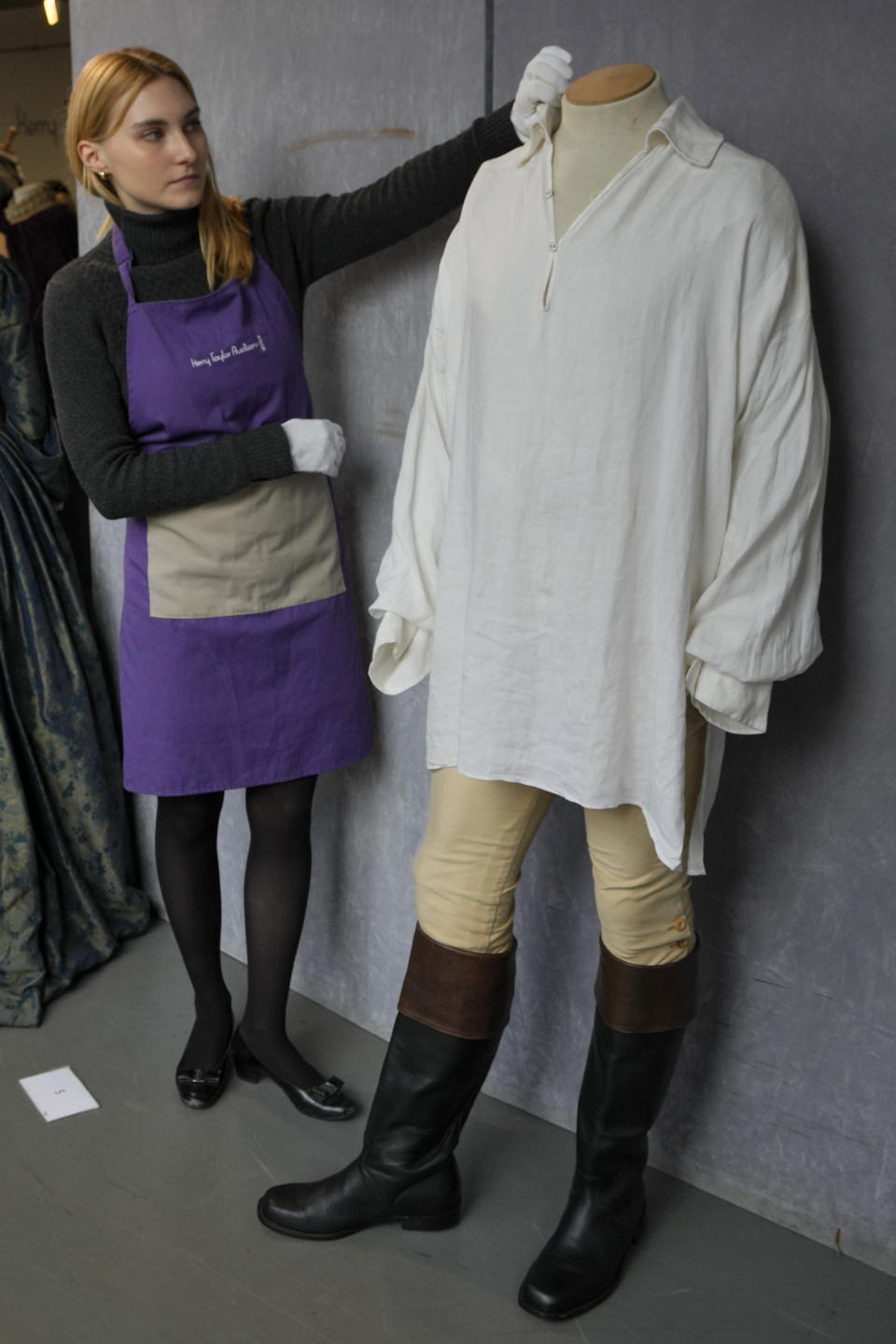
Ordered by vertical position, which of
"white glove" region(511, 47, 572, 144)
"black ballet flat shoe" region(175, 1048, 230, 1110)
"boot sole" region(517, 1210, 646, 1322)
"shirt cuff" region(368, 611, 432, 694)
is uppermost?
"white glove" region(511, 47, 572, 144)

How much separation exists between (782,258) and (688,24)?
0.44 metres

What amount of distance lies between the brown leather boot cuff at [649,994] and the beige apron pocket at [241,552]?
747 mm

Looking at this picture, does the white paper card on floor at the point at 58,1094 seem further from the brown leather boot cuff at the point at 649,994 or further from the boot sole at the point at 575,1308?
the brown leather boot cuff at the point at 649,994

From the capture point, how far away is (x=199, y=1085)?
83.7 inches

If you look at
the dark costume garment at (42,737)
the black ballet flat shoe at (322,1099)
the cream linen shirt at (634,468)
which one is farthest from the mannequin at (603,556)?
the dark costume garment at (42,737)

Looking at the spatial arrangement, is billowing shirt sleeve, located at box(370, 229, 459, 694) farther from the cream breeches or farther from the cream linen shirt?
the cream breeches

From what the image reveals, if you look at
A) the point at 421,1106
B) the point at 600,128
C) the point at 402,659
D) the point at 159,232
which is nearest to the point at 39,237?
the point at 159,232

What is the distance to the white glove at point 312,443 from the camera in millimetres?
1834

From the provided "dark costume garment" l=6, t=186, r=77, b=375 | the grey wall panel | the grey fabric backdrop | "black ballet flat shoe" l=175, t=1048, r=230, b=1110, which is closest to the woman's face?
the grey fabric backdrop

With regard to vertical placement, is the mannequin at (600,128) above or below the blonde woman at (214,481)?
above

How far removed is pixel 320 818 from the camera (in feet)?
7.84

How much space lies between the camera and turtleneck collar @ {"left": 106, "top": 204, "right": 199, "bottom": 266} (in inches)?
71.7

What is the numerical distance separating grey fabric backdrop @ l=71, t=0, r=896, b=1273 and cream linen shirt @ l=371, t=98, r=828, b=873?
0.57 ft

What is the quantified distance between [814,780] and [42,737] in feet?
5.07
